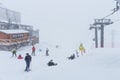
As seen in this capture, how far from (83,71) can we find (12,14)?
55.8 m

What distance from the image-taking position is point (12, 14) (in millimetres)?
64375

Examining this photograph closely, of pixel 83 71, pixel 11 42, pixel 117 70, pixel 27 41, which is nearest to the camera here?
pixel 117 70

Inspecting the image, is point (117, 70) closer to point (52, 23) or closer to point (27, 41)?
point (27, 41)

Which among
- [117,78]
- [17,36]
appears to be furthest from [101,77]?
[17,36]

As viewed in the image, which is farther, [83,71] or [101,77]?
[83,71]

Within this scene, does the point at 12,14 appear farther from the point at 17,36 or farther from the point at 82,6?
the point at 82,6

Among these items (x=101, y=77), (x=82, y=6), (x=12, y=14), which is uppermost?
(x=82, y=6)

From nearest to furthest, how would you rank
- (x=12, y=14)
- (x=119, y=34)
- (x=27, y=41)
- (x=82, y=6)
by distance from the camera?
(x=27, y=41) < (x=12, y=14) < (x=119, y=34) < (x=82, y=6)

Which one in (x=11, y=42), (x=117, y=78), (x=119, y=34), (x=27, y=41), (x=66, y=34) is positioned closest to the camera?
(x=117, y=78)

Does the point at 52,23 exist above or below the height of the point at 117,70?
above

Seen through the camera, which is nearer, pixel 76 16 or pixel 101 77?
pixel 101 77

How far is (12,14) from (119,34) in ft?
101

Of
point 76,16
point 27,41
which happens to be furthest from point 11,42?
point 76,16

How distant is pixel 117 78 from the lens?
882 cm
